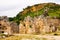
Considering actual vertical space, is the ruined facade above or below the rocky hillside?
below

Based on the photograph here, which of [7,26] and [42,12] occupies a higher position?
[42,12]

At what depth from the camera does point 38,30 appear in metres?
60.1

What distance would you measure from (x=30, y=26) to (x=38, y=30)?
3.22m

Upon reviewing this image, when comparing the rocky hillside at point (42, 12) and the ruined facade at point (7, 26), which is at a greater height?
the rocky hillside at point (42, 12)

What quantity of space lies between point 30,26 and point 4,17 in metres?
11.9

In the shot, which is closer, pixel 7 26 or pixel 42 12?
pixel 7 26

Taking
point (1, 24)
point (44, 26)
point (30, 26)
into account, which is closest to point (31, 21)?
point (30, 26)

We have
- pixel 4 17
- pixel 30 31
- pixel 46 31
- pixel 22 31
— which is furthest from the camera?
pixel 4 17

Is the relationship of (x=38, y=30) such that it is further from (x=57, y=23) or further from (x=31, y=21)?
(x=57, y=23)

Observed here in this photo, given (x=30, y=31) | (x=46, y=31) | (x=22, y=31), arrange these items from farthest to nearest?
(x=22, y=31)
(x=30, y=31)
(x=46, y=31)

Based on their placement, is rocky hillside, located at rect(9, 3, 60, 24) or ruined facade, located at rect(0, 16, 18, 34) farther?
rocky hillside, located at rect(9, 3, 60, 24)

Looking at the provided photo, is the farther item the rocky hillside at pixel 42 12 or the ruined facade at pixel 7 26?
the rocky hillside at pixel 42 12

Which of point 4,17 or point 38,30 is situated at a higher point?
point 4,17

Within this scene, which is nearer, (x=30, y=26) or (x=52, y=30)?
(x=52, y=30)
